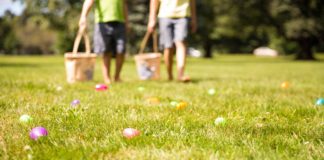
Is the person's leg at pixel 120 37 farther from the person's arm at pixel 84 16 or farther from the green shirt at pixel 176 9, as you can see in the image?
the green shirt at pixel 176 9

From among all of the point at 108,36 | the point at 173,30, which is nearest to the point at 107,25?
the point at 108,36

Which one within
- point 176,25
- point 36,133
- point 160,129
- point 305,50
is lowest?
point 305,50

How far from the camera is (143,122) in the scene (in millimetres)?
2865

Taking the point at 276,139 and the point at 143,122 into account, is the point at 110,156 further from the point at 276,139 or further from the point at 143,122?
the point at 276,139

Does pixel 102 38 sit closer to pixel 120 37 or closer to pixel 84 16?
pixel 120 37

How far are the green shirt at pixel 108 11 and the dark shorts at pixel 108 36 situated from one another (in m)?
0.11

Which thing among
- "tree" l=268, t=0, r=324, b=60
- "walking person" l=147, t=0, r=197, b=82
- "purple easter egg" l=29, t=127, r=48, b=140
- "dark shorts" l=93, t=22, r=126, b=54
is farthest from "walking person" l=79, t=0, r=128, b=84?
"tree" l=268, t=0, r=324, b=60

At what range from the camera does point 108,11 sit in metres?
6.18

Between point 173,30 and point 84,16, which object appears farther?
point 173,30

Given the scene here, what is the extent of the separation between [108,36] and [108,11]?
1.32 feet

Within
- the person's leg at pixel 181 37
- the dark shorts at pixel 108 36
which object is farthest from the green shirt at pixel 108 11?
the person's leg at pixel 181 37

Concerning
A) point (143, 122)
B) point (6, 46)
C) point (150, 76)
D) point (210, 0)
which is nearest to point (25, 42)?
point (6, 46)

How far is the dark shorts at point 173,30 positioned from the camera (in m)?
6.33

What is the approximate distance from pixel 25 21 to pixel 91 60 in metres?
22.4
